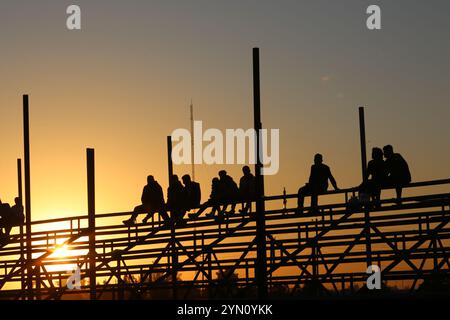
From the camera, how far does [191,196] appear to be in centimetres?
2736

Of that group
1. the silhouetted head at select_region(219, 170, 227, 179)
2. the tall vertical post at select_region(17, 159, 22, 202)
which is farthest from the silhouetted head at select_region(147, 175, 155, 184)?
the tall vertical post at select_region(17, 159, 22, 202)

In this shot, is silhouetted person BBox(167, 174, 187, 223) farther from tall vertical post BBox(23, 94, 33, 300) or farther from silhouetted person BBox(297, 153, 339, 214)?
silhouetted person BBox(297, 153, 339, 214)

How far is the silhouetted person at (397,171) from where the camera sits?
22.9 metres

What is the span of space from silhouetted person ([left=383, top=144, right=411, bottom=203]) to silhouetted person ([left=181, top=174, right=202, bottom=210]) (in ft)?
18.3

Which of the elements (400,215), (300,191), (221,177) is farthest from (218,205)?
(400,215)

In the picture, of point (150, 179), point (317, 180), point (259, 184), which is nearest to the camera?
point (259, 184)

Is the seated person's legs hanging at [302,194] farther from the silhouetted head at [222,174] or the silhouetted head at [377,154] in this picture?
→ the silhouetted head at [222,174]

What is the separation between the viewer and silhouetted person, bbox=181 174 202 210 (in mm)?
27344

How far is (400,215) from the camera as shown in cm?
2416

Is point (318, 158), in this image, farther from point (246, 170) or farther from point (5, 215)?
point (5, 215)

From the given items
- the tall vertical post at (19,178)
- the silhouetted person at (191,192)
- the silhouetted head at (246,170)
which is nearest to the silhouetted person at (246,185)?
the silhouetted head at (246,170)

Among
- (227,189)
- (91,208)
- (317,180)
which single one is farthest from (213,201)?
(317,180)

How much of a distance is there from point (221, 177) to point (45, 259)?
6.25 metres

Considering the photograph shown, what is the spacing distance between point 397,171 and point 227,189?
5238 mm
